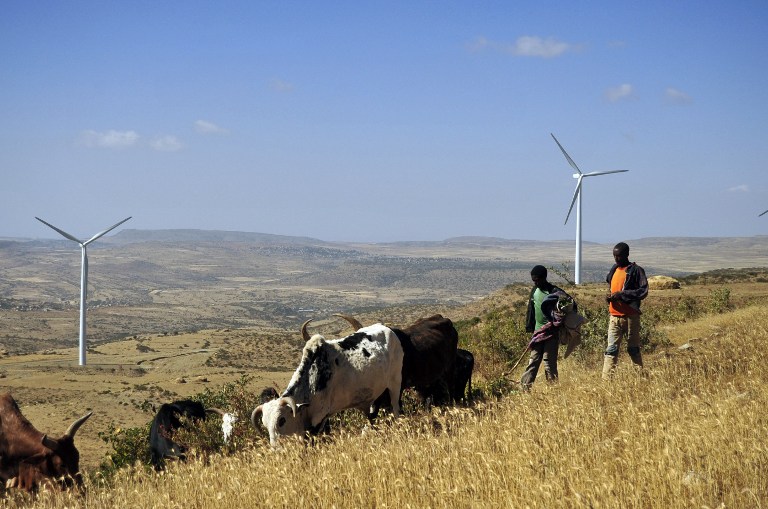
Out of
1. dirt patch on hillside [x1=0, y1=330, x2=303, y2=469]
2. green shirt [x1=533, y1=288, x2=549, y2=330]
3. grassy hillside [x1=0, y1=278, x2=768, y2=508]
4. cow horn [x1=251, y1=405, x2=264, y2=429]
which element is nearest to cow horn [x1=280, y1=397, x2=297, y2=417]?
cow horn [x1=251, y1=405, x2=264, y2=429]

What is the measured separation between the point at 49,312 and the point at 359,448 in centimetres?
11633

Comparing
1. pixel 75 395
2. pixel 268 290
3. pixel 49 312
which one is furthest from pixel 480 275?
pixel 75 395

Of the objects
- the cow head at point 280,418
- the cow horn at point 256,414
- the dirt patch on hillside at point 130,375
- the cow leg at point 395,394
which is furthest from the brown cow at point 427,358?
the dirt patch on hillside at point 130,375

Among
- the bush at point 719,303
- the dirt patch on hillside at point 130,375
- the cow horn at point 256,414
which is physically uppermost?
the bush at point 719,303

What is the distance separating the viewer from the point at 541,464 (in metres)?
6.32

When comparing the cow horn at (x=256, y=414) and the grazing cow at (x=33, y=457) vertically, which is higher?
the cow horn at (x=256, y=414)

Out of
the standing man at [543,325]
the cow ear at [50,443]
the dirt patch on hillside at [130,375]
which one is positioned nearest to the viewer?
the cow ear at [50,443]

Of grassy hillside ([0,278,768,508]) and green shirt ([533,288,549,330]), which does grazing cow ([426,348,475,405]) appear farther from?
grassy hillside ([0,278,768,508])

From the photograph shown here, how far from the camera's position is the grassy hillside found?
5.61 metres

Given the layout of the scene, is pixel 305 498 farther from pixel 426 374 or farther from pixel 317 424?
pixel 426 374

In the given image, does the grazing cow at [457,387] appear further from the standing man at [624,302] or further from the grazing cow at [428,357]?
the standing man at [624,302]

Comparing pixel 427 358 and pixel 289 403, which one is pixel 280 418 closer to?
pixel 289 403

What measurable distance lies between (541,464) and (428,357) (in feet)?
17.9

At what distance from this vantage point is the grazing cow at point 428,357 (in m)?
11.4
